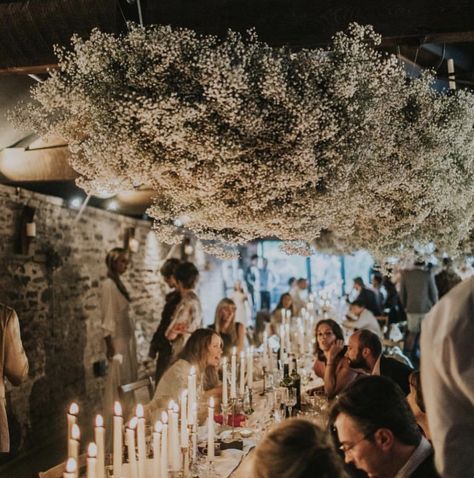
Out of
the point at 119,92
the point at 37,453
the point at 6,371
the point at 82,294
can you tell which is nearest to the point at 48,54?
the point at 119,92

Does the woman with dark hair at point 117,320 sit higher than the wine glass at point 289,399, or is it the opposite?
the woman with dark hair at point 117,320

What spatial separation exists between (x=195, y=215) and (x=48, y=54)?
1.25 m

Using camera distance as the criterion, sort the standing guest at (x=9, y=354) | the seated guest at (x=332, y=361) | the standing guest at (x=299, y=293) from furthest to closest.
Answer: the standing guest at (x=299, y=293), the seated guest at (x=332, y=361), the standing guest at (x=9, y=354)

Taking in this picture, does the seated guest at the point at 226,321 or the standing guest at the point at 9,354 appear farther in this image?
the seated guest at the point at 226,321

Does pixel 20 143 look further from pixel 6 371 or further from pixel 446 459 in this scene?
pixel 446 459

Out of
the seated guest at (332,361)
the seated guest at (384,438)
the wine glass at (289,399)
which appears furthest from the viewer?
the seated guest at (332,361)

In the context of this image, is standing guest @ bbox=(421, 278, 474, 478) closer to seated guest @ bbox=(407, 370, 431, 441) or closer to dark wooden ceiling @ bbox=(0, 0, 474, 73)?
seated guest @ bbox=(407, 370, 431, 441)

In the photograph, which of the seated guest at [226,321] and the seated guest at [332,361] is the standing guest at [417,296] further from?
the seated guest at [332,361]

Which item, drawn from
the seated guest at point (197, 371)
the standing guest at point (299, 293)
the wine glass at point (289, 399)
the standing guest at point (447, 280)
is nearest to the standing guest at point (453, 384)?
the wine glass at point (289, 399)

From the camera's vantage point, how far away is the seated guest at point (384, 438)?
221 cm

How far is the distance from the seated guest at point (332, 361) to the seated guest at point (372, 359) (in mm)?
121

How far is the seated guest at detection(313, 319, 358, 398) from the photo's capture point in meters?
4.41

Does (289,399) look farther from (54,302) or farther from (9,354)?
(54,302)

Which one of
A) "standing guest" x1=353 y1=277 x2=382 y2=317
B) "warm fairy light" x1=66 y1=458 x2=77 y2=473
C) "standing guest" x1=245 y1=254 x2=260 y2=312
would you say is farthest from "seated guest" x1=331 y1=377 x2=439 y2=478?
"standing guest" x1=245 y1=254 x2=260 y2=312
